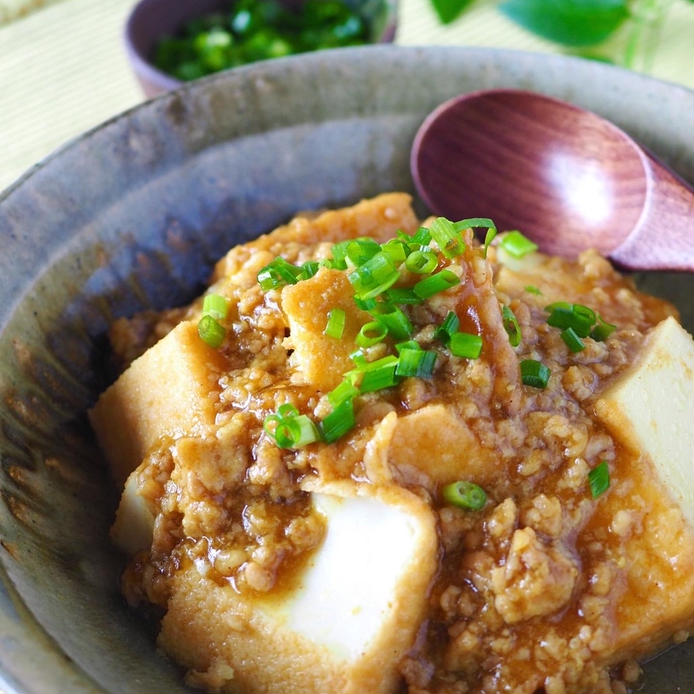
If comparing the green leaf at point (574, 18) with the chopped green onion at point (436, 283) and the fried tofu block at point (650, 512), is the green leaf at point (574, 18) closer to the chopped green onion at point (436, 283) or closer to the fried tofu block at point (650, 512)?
the fried tofu block at point (650, 512)

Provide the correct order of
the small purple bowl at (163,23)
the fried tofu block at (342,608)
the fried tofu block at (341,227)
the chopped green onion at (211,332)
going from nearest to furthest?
1. the fried tofu block at (342,608)
2. the chopped green onion at (211,332)
3. the fried tofu block at (341,227)
4. the small purple bowl at (163,23)

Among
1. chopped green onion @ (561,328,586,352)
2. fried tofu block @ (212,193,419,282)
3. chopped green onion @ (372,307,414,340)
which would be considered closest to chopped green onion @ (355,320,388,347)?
chopped green onion @ (372,307,414,340)

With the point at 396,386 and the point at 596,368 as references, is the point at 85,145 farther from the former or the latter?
the point at 596,368

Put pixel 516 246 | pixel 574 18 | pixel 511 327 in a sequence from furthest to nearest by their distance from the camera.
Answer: pixel 574 18 → pixel 516 246 → pixel 511 327

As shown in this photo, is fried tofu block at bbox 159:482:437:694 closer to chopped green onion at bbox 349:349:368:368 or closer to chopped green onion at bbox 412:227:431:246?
chopped green onion at bbox 349:349:368:368

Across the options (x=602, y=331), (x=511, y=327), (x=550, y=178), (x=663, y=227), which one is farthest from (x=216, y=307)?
(x=663, y=227)

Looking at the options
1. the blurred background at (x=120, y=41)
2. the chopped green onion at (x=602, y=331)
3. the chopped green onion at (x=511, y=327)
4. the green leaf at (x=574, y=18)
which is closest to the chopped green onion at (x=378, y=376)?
the chopped green onion at (x=511, y=327)

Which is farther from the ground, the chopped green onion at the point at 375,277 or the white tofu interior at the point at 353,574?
the chopped green onion at the point at 375,277

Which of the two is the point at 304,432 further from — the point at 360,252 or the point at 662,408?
the point at 662,408
